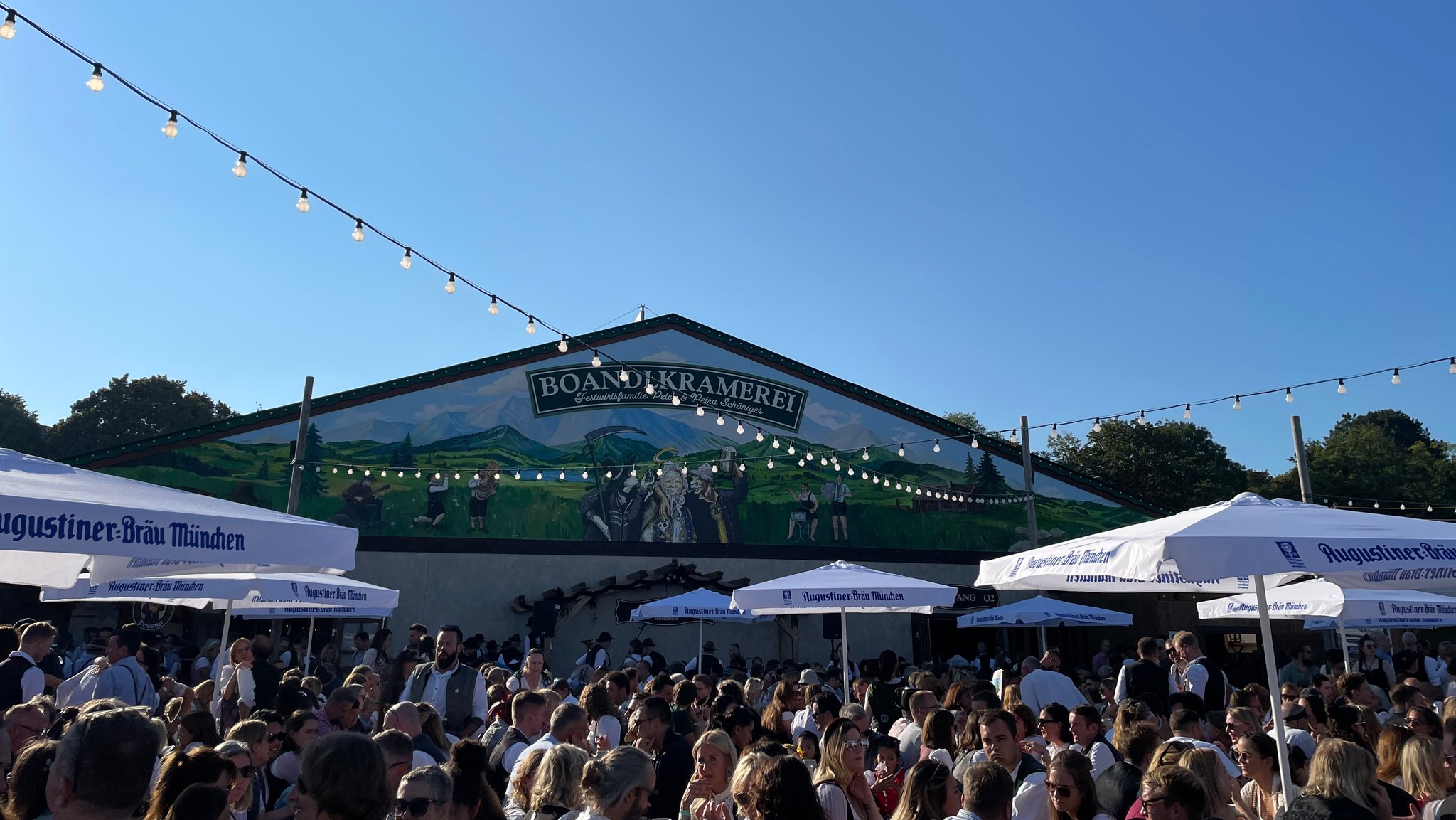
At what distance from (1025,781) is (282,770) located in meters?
4.30

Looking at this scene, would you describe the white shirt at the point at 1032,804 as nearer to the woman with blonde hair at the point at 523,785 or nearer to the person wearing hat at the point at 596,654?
the woman with blonde hair at the point at 523,785

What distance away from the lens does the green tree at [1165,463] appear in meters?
44.2

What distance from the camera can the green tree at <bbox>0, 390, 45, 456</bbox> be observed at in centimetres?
3431

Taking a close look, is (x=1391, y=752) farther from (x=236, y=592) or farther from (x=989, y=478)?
(x=989, y=478)

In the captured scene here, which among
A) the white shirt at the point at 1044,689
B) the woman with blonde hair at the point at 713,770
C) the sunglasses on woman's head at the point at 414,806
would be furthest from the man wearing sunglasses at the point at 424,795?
the white shirt at the point at 1044,689

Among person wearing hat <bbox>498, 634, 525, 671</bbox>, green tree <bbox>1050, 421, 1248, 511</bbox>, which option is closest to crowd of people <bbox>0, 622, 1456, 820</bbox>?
person wearing hat <bbox>498, 634, 525, 671</bbox>

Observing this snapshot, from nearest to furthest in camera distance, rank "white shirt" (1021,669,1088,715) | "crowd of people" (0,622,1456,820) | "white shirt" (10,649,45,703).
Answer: "crowd of people" (0,622,1456,820)
"white shirt" (10,649,45,703)
"white shirt" (1021,669,1088,715)

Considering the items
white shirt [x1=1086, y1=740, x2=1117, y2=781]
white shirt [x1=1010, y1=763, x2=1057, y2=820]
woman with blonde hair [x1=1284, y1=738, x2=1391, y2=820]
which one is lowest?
white shirt [x1=1010, y1=763, x2=1057, y2=820]

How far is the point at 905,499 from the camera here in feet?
85.9

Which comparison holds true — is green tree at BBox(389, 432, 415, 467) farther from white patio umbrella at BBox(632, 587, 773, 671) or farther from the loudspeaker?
white patio umbrella at BBox(632, 587, 773, 671)

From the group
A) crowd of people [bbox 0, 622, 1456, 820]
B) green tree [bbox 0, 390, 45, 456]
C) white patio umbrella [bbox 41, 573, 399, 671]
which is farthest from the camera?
green tree [bbox 0, 390, 45, 456]

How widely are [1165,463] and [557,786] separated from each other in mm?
45419

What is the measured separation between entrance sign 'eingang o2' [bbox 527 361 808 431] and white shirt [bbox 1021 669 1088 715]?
1598 cm

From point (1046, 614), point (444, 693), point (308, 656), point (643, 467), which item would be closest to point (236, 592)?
point (444, 693)
